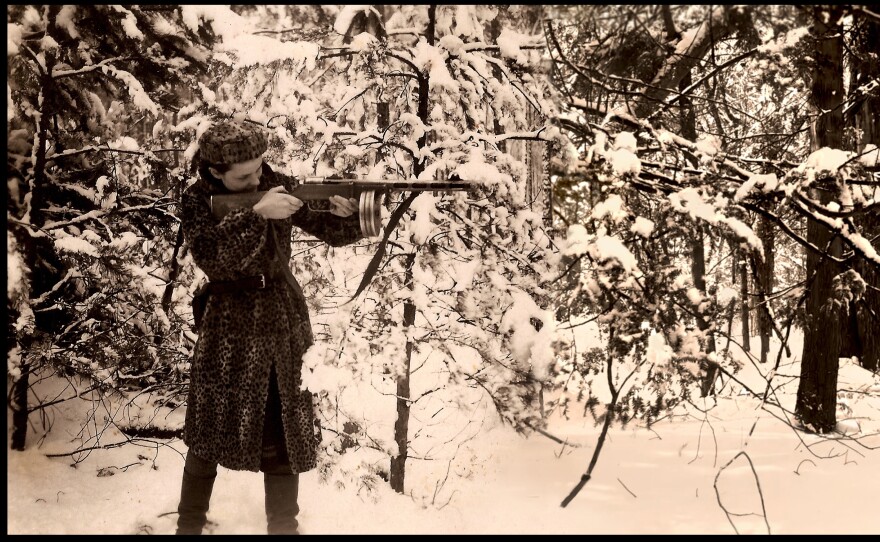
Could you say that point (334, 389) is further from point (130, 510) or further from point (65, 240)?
point (65, 240)

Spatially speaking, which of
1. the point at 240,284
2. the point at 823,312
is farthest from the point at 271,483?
the point at 823,312

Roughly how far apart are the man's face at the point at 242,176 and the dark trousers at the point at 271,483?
83 centimetres

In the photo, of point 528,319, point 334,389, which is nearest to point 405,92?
point 528,319

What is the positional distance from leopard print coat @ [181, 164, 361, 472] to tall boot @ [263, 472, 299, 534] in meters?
0.12

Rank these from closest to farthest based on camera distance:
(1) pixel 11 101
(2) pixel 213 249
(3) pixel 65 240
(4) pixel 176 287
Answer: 1. (2) pixel 213 249
2. (1) pixel 11 101
3. (3) pixel 65 240
4. (4) pixel 176 287

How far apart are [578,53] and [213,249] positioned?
1.83 meters

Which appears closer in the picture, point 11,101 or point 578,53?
point 578,53

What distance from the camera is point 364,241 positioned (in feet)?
11.5

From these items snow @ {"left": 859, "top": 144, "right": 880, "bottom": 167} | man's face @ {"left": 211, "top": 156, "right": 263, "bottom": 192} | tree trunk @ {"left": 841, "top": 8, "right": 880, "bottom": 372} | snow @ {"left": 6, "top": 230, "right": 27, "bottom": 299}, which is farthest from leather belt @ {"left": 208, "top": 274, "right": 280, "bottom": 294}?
tree trunk @ {"left": 841, "top": 8, "right": 880, "bottom": 372}

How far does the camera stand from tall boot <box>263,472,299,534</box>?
262 centimetres

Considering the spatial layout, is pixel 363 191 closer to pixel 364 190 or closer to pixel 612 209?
pixel 364 190

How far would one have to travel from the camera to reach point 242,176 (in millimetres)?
2541

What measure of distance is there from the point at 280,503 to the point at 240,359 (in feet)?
2.25

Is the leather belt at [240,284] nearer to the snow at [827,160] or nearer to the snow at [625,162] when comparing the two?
the snow at [625,162]
